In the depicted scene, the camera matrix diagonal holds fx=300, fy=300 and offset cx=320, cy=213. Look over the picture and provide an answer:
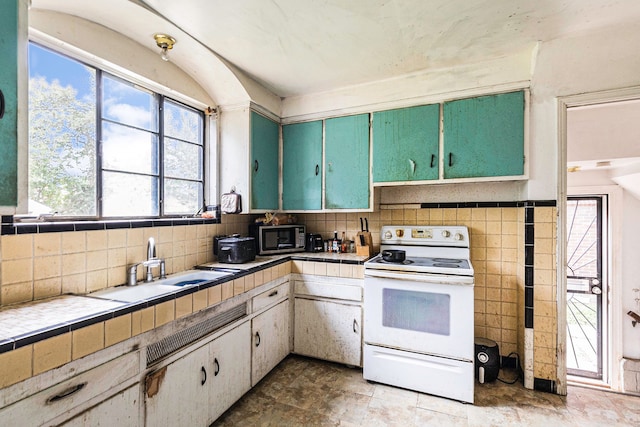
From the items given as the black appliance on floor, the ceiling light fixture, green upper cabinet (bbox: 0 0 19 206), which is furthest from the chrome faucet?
the black appliance on floor

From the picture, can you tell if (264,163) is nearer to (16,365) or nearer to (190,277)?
(190,277)

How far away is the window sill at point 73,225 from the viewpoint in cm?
139

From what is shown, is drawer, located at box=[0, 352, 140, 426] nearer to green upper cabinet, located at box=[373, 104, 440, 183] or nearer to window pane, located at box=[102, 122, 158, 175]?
window pane, located at box=[102, 122, 158, 175]

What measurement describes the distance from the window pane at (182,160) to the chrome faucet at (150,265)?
24.1 inches

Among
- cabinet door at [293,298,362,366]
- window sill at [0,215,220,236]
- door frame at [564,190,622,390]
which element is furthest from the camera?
door frame at [564,190,622,390]

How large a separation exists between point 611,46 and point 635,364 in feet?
11.5

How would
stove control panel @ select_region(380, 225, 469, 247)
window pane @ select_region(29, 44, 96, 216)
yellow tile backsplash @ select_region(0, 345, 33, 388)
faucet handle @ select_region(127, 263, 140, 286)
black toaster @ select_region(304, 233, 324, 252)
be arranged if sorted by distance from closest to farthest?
1. yellow tile backsplash @ select_region(0, 345, 33, 388)
2. window pane @ select_region(29, 44, 96, 216)
3. faucet handle @ select_region(127, 263, 140, 286)
4. stove control panel @ select_region(380, 225, 469, 247)
5. black toaster @ select_region(304, 233, 324, 252)

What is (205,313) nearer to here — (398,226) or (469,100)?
(398,226)

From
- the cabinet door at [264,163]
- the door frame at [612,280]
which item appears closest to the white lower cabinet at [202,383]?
the cabinet door at [264,163]

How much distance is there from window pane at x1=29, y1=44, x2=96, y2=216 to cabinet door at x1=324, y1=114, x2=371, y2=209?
1.77m

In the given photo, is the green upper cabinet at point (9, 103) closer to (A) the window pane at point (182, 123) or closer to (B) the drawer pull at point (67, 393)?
(B) the drawer pull at point (67, 393)

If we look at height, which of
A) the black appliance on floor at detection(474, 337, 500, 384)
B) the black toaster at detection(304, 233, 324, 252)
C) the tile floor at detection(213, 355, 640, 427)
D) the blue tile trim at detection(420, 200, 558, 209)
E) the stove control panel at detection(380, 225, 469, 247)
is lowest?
the tile floor at detection(213, 355, 640, 427)

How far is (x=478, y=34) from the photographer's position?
6.32ft

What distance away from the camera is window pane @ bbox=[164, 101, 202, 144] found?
231cm
